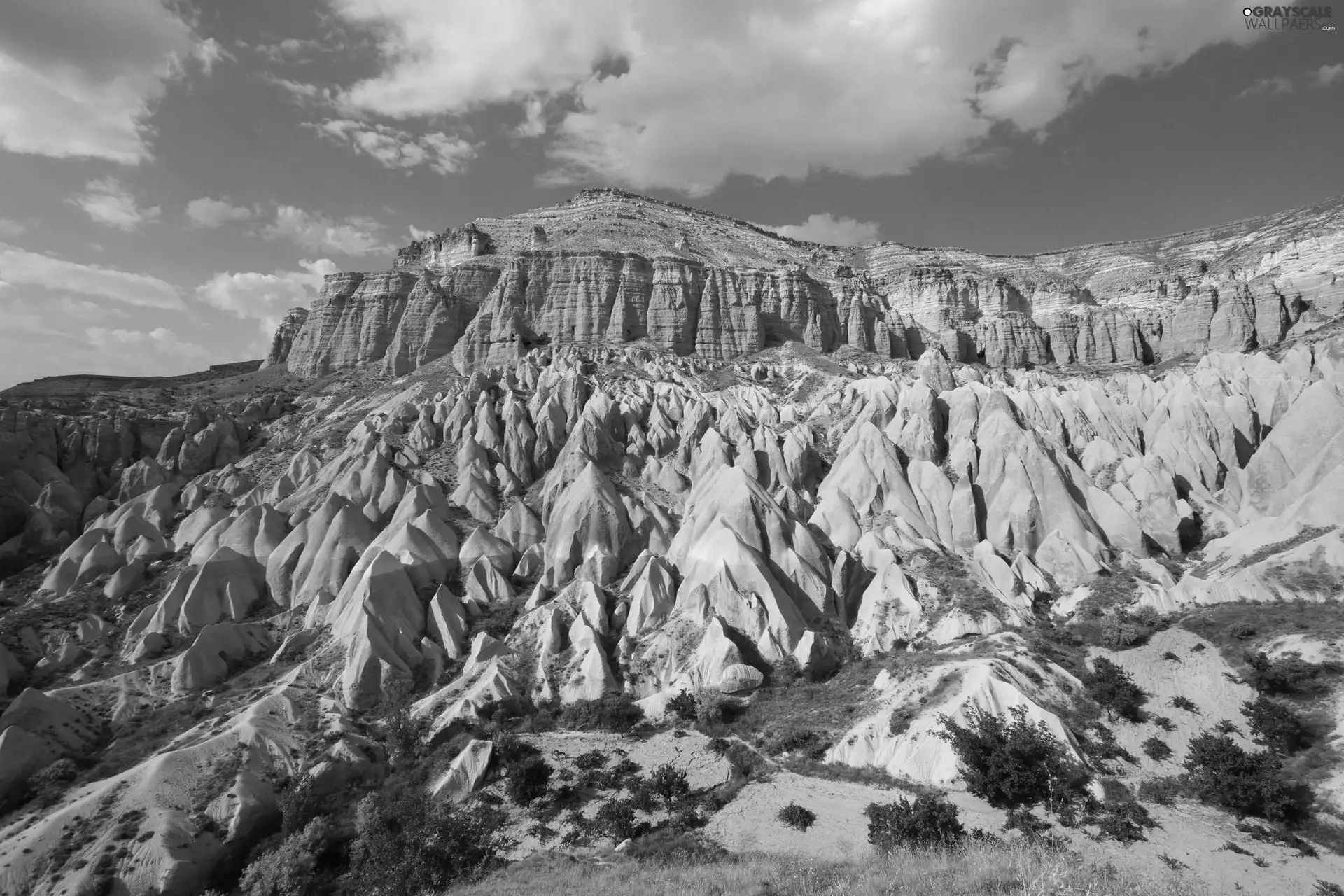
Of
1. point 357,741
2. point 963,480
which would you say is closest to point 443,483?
point 357,741

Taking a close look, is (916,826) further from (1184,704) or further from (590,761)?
(1184,704)

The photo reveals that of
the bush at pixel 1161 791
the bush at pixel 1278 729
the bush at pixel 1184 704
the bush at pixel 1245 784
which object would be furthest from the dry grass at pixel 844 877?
the bush at pixel 1184 704

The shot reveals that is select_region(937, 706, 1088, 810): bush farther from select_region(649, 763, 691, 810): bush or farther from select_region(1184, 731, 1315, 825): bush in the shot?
select_region(649, 763, 691, 810): bush

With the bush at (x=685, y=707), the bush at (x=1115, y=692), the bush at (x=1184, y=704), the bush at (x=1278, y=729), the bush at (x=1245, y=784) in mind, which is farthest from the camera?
the bush at (x=685, y=707)

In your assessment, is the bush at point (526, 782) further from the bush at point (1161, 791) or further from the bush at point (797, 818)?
the bush at point (1161, 791)

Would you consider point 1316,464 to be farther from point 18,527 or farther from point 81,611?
point 18,527

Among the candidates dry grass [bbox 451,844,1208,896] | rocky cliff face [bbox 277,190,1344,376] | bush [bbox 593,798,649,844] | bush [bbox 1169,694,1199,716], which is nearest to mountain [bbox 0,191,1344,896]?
bush [bbox 1169,694,1199,716]
